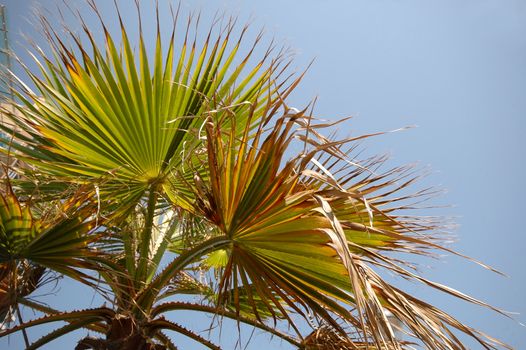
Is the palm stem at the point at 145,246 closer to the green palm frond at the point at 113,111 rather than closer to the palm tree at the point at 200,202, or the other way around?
the palm tree at the point at 200,202

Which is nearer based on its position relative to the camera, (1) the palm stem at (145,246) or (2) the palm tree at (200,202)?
(2) the palm tree at (200,202)

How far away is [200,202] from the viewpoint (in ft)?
6.58

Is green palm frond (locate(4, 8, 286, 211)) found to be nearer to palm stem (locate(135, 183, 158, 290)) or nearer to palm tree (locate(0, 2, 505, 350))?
palm tree (locate(0, 2, 505, 350))

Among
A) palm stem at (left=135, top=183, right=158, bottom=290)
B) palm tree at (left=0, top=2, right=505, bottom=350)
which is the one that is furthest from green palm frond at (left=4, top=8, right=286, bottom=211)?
palm stem at (left=135, top=183, right=158, bottom=290)

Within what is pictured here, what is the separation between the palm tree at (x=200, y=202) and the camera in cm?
181

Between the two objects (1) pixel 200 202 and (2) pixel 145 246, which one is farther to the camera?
(2) pixel 145 246

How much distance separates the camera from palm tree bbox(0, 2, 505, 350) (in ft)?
5.95

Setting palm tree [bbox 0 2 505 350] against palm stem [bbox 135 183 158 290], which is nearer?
palm tree [bbox 0 2 505 350]

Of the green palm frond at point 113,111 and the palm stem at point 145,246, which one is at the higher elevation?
the green palm frond at point 113,111

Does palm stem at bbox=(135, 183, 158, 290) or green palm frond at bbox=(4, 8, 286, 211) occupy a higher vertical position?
green palm frond at bbox=(4, 8, 286, 211)

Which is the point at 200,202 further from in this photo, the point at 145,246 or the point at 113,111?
the point at 113,111

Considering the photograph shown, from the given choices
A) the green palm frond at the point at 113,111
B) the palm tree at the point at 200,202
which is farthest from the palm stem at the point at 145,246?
the green palm frond at the point at 113,111

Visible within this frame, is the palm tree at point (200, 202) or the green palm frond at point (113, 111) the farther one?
the green palm frond at point (113, 111)

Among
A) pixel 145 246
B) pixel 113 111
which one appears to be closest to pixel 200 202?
pixel 145 246
